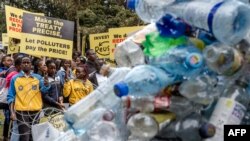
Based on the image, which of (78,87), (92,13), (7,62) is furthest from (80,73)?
(92,13)

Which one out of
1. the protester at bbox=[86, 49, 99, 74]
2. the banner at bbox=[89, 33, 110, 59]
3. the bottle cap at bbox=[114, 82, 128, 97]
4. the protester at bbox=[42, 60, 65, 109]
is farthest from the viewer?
the banner at bbox=[89, 33, 110, 59]

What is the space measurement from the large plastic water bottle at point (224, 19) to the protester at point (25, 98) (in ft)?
18.3

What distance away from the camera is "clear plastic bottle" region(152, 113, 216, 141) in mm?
2551

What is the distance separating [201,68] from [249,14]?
324 mm

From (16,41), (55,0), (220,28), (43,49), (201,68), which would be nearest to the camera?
(220,28)

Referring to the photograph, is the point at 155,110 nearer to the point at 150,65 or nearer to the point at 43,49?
the point at 150,65

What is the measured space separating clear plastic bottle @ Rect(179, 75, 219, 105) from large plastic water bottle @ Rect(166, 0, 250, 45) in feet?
0.69

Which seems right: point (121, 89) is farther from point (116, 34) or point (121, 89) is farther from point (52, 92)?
point (116, 34)

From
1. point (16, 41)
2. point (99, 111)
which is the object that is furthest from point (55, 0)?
point (99, 111)

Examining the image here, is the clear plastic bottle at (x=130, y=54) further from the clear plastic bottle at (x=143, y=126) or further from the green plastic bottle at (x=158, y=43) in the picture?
the clear plastic bottle at (x=143, y=126)

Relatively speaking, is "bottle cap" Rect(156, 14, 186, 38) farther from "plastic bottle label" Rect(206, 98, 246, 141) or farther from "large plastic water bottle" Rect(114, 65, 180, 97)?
"plastic bottle label" Rect(206, 98, 246, 141)

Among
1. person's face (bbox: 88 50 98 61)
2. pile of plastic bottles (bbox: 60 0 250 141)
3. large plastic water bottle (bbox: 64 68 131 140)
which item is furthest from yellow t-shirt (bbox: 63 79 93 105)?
pile of plastic bottles (bbox: 60 0 250 141)

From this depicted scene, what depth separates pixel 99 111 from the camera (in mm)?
2912

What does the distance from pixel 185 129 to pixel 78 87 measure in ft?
19.2
